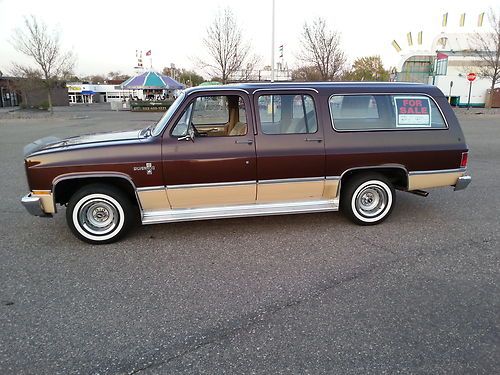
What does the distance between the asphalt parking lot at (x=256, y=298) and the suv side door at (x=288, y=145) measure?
0.61 m

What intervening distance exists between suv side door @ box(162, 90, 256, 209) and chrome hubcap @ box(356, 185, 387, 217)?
1.53 meters

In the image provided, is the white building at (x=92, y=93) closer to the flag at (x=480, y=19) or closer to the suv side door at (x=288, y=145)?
the flag at (x=480, y=19)

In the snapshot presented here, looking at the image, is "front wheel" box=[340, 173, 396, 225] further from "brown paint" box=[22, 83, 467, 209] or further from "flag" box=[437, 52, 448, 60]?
"flag" box=[437, 52, 448, 60]

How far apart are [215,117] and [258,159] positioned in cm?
103

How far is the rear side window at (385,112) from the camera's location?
4.69 m

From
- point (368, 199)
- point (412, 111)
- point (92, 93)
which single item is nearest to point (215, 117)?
point (368, 199)

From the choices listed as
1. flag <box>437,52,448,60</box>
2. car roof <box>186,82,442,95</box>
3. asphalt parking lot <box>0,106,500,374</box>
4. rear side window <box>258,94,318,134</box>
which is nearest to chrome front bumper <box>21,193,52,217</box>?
asphalt parking lot <box>0,106,500,374</box>

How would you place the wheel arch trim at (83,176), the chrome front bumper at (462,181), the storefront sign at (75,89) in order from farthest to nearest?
the storefront sign at (75,89)
the chrome front bumper at (462,181)
the wheel arch trim at (83,176)

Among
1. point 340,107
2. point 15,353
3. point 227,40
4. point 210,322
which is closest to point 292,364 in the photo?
point 210,322

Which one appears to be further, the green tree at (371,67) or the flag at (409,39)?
the flag at (409,39)

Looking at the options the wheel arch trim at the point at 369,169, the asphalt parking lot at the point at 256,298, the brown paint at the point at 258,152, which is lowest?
the asphalt parking lot at the point at 256,298

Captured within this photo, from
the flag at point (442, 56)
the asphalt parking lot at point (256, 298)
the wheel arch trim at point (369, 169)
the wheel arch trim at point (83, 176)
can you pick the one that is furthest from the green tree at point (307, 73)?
the wheel arch trim at point (83, 176)

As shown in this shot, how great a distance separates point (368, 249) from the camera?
13.5ft

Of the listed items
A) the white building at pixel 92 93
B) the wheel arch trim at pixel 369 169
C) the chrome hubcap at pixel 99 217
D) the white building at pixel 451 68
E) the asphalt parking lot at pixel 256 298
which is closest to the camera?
the asphalt parking lot at pixel 256 298
